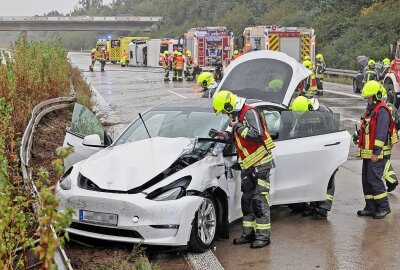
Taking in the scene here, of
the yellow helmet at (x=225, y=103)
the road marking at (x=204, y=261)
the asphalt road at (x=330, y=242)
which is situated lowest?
the asphalt road at (x=330, y=242)

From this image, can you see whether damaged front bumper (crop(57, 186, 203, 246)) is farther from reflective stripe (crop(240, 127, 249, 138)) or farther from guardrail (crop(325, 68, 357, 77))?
guardrail (crop(325, 68, 357, 77))

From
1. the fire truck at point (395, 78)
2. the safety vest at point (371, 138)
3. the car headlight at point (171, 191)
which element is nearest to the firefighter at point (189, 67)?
the fire truck at point (395, 78)

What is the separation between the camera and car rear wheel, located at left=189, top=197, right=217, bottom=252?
19.1 ft

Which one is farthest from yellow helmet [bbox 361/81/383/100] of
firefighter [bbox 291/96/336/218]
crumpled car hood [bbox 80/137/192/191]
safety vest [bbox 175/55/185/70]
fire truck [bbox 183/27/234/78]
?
fire truck [bbox 183/27/234/78]

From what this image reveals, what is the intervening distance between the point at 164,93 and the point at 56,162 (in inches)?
859

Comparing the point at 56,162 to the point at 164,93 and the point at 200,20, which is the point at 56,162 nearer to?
the point at 164,93

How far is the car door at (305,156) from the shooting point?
6891 mm

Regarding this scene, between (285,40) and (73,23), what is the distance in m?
70.9

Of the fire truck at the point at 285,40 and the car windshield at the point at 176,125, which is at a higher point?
the fire truck at the point at 285,40

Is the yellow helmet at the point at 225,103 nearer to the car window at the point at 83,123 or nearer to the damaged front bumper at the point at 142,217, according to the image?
the damaged front bumper at the point at 142,217

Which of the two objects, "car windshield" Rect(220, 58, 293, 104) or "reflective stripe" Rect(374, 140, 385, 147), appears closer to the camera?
"reflective stripe" Rect(374, 140, 385, 147)

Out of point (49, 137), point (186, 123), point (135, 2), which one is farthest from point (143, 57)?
point (135, 2)

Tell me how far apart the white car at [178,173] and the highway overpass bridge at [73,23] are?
287ft

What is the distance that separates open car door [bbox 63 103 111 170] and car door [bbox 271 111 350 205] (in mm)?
1952
